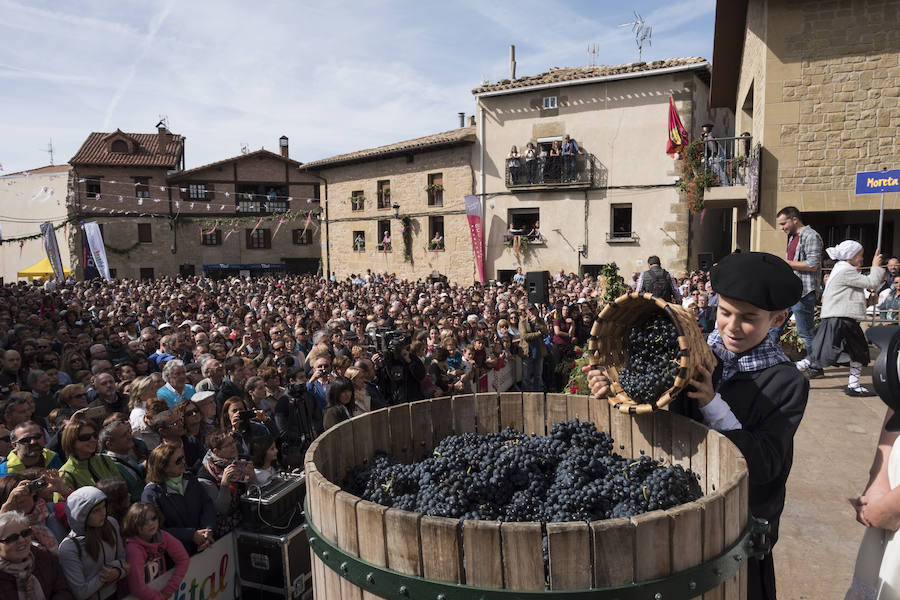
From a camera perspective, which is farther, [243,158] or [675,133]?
[243,158]

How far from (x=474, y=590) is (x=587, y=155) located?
75.9 feet

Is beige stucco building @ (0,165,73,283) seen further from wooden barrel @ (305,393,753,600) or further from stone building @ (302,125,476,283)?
wooden barrel @ (305,393,753,600)

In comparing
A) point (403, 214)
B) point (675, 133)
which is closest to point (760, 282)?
point (675, 133)

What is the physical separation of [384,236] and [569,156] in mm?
10662

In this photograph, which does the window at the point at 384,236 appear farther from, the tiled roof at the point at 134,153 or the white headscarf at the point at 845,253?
the white headscarf at the point at 845,253

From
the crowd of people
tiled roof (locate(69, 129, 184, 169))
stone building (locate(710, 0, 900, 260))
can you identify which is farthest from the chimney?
stone building (locate(710, 0, 900, 260))

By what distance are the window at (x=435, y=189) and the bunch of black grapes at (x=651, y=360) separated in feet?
82.5

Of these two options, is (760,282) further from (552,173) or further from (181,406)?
(552,173)

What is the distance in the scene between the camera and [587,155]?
2327 centimetres

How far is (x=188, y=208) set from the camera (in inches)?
1572

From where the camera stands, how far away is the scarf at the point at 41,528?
3.42 meters

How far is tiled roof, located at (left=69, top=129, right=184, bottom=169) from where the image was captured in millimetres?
38094

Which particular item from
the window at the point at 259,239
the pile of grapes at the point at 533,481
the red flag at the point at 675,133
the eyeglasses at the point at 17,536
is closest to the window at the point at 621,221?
the red flag at the point at 675,133

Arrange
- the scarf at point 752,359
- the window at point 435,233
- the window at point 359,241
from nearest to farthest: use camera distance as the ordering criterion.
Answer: the scarf at point 752,359
the window at point 435,233
the window at point 359,241
